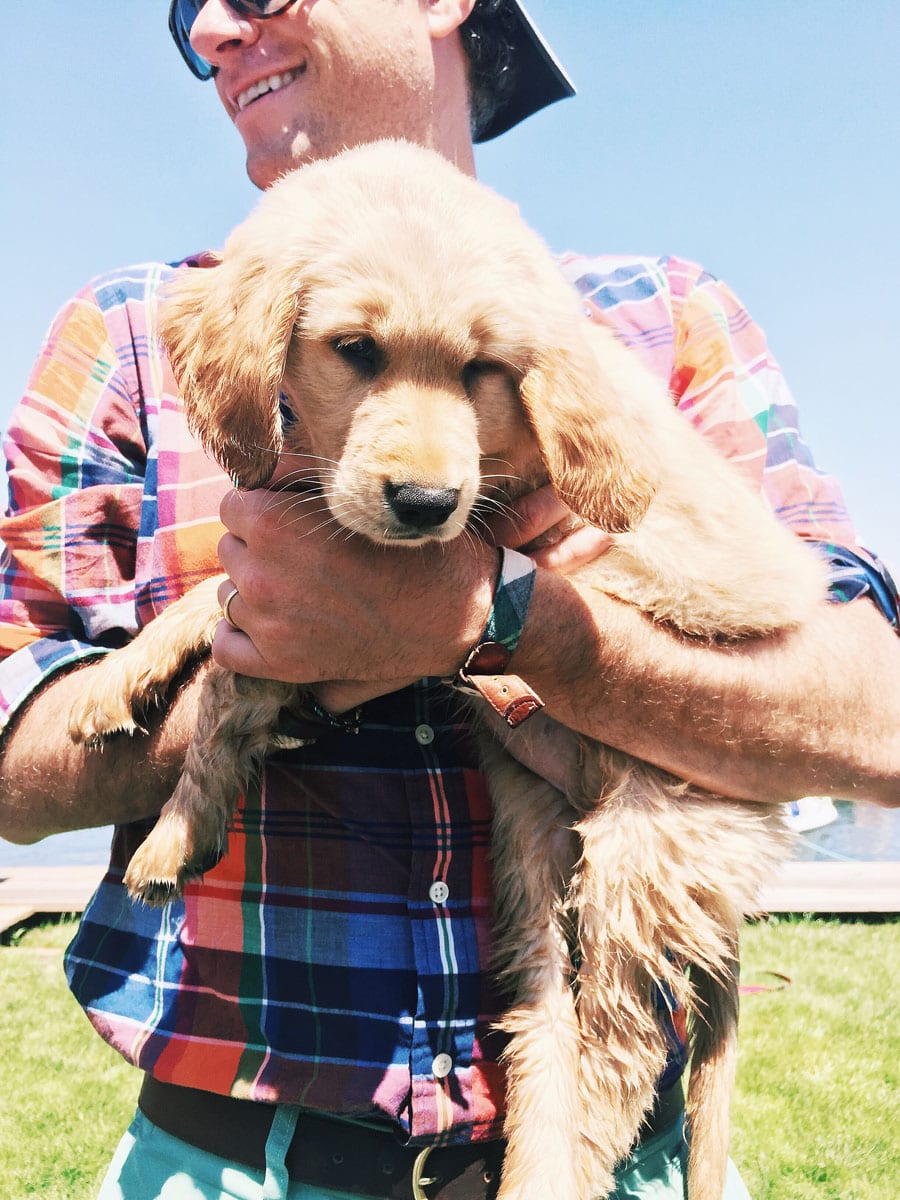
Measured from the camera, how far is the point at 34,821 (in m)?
1.80

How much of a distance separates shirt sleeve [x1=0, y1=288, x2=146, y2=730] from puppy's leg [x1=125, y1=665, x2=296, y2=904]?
0.28 m

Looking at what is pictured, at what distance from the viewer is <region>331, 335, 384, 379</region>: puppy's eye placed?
1.61 meters

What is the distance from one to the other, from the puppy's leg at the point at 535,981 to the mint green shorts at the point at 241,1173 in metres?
0.20

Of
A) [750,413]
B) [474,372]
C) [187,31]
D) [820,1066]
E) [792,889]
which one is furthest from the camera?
[792,889]

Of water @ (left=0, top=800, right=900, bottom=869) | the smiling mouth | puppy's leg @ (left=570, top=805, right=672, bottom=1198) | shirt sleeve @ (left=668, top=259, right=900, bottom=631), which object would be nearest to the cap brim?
the smiling mouth

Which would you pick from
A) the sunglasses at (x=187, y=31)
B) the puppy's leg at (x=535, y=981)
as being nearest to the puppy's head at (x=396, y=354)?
the puppy's leg at (x=535, y=981)

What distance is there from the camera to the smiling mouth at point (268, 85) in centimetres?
211

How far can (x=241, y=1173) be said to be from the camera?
5.15 feet

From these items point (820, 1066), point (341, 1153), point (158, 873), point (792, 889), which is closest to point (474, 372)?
point (158, 873)

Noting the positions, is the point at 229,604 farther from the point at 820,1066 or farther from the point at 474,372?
the point at 820,1066

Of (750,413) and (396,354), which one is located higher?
(396,354)

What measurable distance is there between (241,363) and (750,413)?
1039mm

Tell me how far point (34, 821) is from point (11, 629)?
350mm

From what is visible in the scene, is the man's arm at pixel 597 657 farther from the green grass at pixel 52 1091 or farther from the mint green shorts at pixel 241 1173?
the green grass at pixel 52 1091
